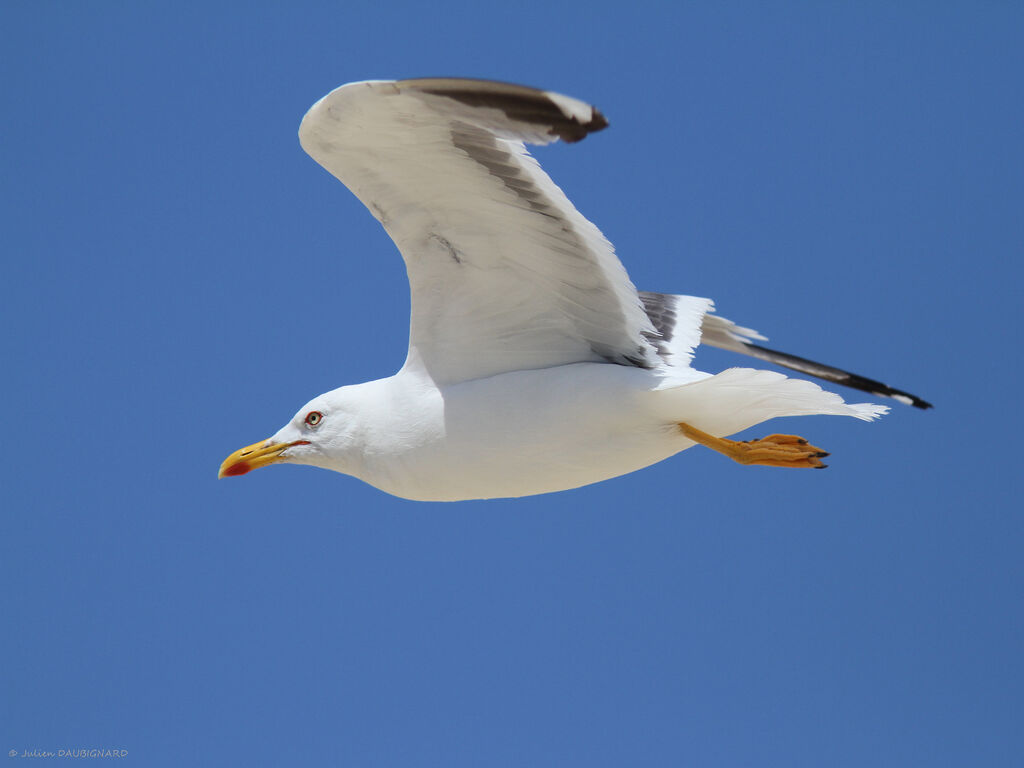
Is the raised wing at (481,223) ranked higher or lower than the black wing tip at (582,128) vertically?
higher

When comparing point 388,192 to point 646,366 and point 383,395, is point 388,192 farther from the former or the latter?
point 646,366

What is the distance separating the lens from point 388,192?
10.7ft

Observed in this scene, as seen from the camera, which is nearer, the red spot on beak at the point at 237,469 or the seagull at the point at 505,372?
the seagull at the point at 505,372

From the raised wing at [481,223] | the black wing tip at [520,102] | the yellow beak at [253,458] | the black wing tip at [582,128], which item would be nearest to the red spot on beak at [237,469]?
the yellow beak at [253,458]

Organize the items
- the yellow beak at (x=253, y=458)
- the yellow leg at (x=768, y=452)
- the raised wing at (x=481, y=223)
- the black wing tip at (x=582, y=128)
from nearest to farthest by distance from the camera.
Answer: the black wing tip at (x=582, y=128) → the raised wing at (x=481, y=223) → the yellow leg at (x=768, y=452) → the yellow beak at (x=253, y=458)

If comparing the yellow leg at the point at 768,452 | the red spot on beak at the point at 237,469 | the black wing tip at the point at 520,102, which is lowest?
the yellow leg at the point at 768,452

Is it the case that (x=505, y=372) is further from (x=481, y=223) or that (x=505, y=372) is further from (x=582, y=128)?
(x=582, y=128)

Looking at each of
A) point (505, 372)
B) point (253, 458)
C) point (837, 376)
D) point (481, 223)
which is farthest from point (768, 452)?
point (253, 458)

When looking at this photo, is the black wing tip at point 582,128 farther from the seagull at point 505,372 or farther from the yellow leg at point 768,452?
the yellow leg at point 768,452

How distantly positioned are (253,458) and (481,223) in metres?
1.28

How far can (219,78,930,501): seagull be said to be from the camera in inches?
125

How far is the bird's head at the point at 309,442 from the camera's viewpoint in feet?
12.6

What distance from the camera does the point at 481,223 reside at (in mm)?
3328

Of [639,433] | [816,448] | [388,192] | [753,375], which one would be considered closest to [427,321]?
[388,192]
